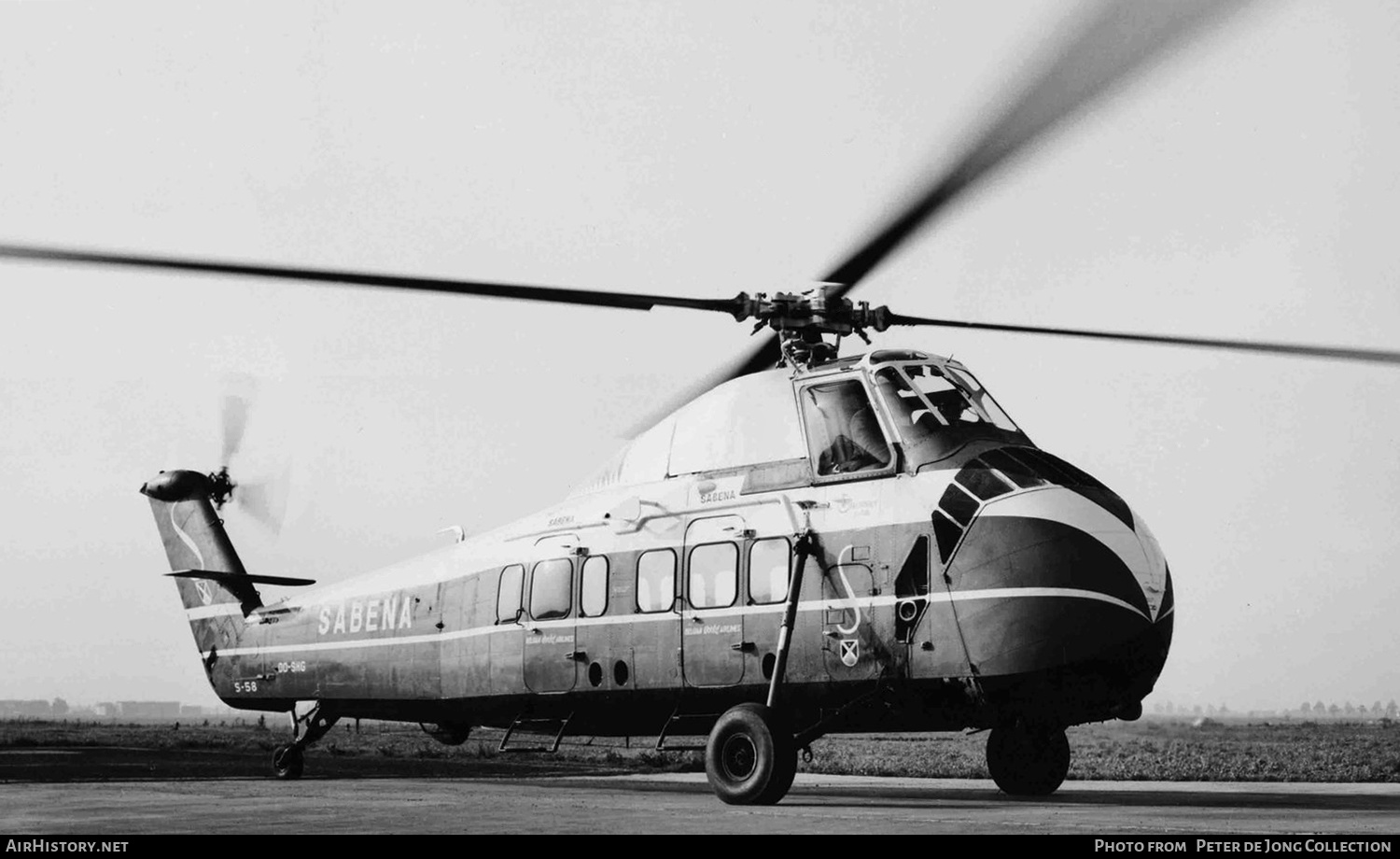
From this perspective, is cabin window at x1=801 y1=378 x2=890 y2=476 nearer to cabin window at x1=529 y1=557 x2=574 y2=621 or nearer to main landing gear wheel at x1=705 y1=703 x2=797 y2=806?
main landing gear wheel at x1=705 y1=703 x2=797 y2=806

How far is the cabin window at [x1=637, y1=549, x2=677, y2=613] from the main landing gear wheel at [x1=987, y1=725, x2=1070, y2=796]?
4.11 meters

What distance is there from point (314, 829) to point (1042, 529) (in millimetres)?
6996

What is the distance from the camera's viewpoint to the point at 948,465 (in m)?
13.3

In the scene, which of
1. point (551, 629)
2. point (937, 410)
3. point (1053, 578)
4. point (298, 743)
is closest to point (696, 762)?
point (298, 743)

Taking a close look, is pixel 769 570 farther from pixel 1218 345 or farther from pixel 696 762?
pixel 696 762

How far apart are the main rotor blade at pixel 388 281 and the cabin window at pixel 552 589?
3885 millimetres

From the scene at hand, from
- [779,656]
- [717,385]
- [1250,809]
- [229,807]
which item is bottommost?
[1250,809]

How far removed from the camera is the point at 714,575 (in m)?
14.6

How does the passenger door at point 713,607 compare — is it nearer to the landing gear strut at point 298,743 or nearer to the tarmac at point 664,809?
the tarmac at point 664,809

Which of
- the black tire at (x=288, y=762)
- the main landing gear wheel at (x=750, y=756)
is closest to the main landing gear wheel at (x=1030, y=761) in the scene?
the main landing gear wheel at (x=750, y=756)

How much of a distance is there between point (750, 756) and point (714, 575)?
2.18 metres

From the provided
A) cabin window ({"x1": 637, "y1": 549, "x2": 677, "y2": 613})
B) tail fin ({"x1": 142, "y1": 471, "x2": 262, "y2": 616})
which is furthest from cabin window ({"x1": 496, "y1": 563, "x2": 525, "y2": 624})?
tail fin ({"x1": 142, "y1": 471, "x2": 262, "y2": 616})

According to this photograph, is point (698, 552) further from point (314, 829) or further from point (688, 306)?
point (314, 829)

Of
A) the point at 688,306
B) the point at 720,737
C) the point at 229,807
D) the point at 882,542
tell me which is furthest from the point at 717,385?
the point at 229,807
